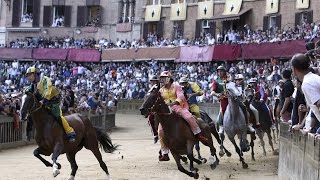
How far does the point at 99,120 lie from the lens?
1222 inches

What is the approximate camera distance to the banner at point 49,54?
55.9 meters

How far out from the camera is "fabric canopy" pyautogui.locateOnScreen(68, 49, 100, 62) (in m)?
54.2

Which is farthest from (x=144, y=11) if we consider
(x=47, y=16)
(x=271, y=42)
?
(x=271, y=42)

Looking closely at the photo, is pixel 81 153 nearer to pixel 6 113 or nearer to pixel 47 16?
pixel 6 113

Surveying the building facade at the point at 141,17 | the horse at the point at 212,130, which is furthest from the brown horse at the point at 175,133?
the building facade at the point at 141,17

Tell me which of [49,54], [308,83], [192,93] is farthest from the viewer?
[49,54]

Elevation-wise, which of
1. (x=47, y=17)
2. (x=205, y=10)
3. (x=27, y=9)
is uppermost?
(x=27, y=9)

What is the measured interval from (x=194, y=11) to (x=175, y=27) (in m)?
2.16

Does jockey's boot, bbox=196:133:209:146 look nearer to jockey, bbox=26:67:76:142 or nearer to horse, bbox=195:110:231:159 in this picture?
horse, bbox=195:110:231:159

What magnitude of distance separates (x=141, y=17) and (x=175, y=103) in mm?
42647

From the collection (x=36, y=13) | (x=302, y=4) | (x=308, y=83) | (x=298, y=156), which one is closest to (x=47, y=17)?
(x=36, y=13)

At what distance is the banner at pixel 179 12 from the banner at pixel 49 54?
1049 centimetres

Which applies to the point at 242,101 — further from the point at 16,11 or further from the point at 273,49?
the point at 16,11

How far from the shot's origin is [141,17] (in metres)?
55.8
